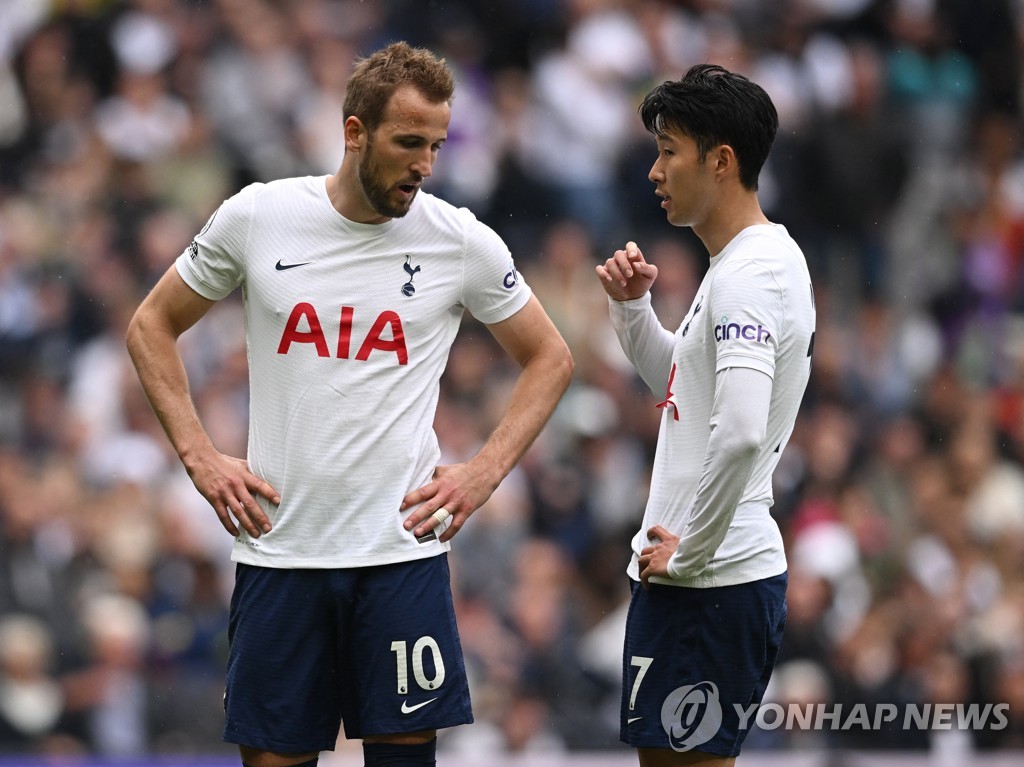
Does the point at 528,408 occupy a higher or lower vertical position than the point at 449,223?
lower

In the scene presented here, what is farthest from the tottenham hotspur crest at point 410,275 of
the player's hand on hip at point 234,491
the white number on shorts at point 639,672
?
the white number on shorts at point 639,672

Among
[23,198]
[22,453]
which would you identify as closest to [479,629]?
[22,453]

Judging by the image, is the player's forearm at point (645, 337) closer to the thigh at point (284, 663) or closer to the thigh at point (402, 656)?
the thigh at point (402, 656)

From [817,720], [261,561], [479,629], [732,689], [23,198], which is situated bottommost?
[817,720]

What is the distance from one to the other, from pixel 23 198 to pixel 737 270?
790 centimetres

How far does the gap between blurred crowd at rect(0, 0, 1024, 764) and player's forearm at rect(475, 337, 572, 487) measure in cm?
457

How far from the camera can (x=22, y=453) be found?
10164mm

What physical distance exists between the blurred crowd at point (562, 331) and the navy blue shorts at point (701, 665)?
459 cm

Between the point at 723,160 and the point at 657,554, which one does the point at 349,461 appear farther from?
the point at 723,160

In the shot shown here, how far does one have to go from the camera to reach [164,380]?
4.79m

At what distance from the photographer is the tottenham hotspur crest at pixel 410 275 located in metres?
4.70

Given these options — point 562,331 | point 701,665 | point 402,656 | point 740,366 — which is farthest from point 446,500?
point 562,331

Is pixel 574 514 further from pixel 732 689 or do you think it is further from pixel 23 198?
pixel 732 689

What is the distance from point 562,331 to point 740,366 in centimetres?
631
